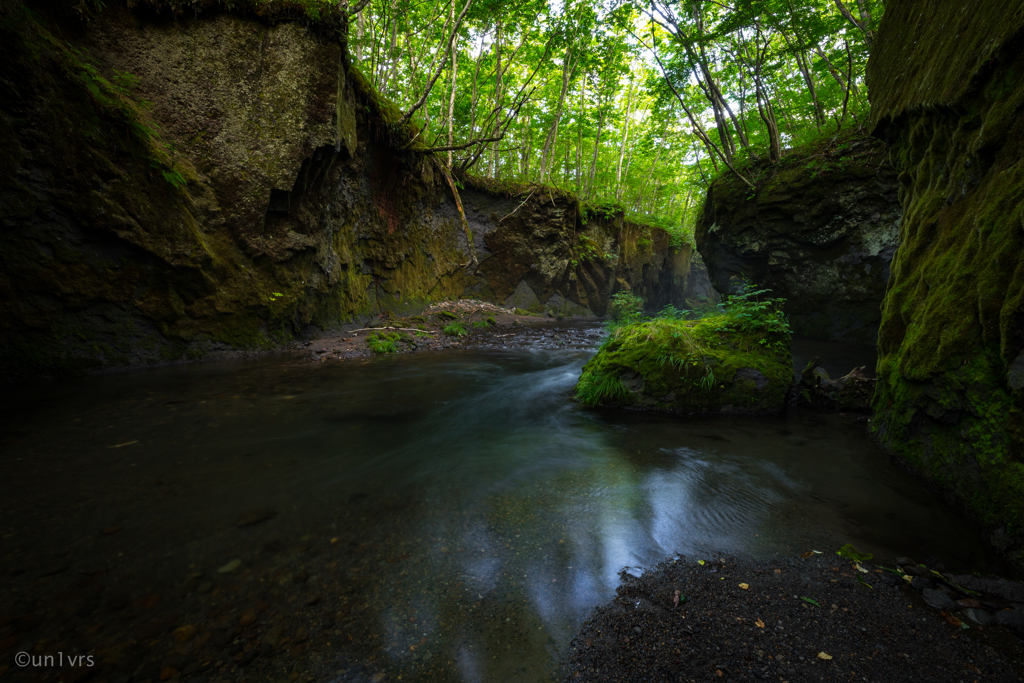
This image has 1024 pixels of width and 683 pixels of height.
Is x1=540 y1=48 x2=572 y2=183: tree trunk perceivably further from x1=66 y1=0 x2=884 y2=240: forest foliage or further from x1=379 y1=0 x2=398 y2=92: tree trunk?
x1=379 y1=0 x2=398 y2=92: tree trunk

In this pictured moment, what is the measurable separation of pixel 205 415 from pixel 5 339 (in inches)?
115

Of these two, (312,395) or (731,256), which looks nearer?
(312,395)

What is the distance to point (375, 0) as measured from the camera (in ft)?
33.1

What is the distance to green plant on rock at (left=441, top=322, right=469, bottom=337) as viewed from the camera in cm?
1138

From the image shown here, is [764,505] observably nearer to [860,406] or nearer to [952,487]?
[952,487]

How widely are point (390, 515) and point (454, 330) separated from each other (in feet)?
29.2

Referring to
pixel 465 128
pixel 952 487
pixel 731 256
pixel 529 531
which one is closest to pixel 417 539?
pixel 529 531

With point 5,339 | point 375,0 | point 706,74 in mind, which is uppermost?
point 375,0

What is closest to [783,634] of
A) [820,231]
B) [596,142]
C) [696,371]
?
[696,371]

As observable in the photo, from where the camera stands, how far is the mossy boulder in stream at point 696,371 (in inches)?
203

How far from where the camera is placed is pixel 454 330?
11508 millimetres

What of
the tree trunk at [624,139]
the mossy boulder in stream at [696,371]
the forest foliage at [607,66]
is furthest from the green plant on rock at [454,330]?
the tree trunk at [624,139]

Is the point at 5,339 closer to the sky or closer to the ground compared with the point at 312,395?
closer to the sky

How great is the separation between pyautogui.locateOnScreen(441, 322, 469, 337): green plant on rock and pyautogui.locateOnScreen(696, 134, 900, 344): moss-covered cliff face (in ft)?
29.7
